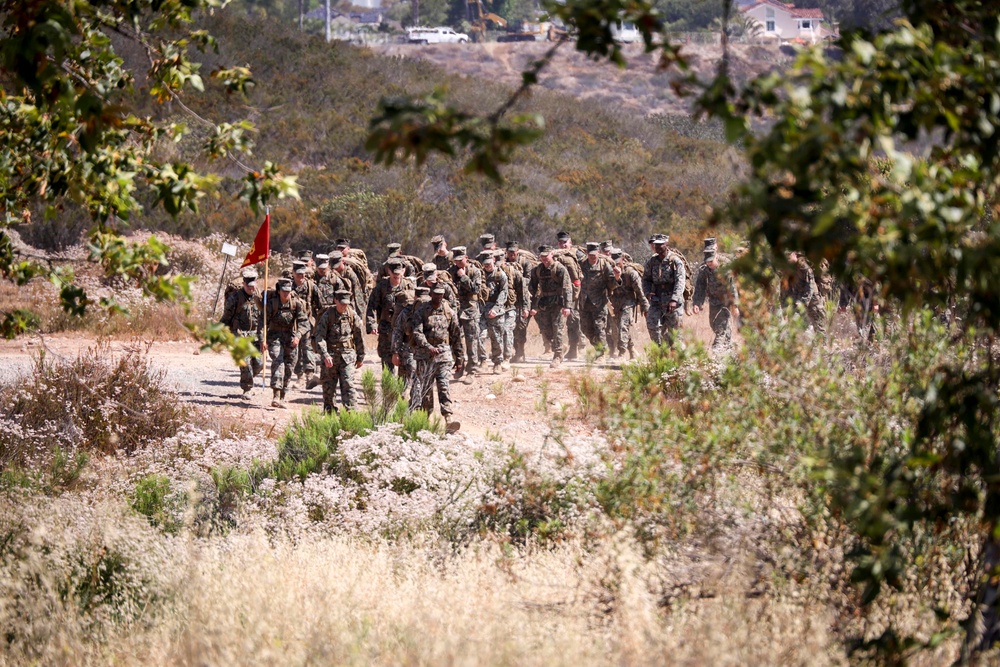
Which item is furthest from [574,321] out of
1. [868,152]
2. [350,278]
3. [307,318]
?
[868,152]

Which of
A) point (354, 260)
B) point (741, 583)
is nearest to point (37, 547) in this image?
point (741, 583)

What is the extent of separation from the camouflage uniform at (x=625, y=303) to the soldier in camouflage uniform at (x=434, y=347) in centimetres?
534

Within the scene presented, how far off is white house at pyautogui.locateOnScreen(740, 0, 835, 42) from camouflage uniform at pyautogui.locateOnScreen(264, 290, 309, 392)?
79.7 meters

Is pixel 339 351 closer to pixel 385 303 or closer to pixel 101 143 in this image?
pixel 385 303

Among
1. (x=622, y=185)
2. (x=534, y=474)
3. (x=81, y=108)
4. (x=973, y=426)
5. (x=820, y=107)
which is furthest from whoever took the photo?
(x=622, y=185)

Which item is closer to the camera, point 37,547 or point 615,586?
point 615,586

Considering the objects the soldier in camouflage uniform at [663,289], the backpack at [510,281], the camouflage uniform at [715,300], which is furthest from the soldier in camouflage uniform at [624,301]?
the backpack at [510,281]

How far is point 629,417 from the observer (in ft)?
24.9

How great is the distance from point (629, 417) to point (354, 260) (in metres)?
12.1

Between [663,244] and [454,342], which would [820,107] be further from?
[663,244]

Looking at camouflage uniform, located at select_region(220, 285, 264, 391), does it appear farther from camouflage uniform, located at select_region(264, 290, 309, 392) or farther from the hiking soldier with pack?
the hiking soldier with pack

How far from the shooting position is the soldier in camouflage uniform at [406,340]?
14266 millimetres

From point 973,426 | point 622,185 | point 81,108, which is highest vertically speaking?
point 81,108

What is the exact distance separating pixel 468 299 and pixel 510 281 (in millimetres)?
1230
